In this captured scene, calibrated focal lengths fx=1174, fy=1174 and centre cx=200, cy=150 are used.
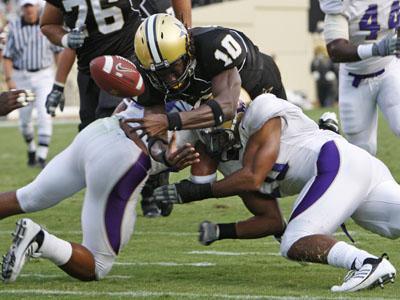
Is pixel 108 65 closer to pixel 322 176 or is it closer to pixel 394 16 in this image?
pixel 322 176

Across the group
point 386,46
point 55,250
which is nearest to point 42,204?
point 55,250

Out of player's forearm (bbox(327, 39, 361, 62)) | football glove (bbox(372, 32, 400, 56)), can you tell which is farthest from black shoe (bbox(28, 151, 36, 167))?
football glove (bbox(372, 32, 400, 56))

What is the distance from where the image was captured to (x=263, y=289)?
180 inches

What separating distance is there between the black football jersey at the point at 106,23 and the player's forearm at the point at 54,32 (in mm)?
160

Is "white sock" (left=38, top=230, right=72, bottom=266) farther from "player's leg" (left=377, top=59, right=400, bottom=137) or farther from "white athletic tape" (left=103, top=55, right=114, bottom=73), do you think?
"player's leg" (left=377, top=59, right=400, bottom=137)

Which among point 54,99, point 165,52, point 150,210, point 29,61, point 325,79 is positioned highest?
point 165,52

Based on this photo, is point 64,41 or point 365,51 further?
point 64,41

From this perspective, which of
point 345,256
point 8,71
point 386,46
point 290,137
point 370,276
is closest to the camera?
point 370,276

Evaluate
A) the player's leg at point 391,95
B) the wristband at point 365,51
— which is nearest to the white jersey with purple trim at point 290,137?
the wristband at point 365,51

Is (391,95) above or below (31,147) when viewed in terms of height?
above

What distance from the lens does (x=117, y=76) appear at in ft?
15.3

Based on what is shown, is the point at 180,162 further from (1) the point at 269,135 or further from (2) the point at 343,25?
(2) the point at 343,25

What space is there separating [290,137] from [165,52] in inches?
25.4

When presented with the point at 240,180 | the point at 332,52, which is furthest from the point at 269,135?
the point at 332,52
